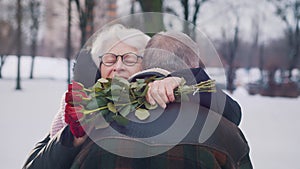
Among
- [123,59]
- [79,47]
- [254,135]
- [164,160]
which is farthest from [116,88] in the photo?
[79,47]

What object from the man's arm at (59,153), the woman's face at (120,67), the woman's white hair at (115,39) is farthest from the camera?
the woman's white hair at (115,39)

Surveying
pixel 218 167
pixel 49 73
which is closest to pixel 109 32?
pixel 218 167

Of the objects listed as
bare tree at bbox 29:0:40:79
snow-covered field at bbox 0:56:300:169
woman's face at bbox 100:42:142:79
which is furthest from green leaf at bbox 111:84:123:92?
bare tree at bbox 29:0:40:79

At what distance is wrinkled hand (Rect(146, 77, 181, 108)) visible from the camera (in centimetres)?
97

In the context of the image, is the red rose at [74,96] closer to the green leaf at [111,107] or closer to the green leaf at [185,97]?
the green leaf at [111,107]

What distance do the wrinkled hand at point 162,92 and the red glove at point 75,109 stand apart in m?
0.20

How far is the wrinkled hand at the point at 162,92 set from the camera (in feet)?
3.18

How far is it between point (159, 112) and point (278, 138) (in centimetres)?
691

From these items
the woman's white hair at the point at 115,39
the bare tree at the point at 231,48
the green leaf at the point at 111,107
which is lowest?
the green leaf at the point at 111,107

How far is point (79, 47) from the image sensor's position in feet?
55.5

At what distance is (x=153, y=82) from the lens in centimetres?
101

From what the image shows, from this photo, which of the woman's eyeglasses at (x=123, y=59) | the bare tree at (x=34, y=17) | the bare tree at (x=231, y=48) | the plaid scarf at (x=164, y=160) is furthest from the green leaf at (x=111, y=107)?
Answer: the bare tree at (x=34, y=17)

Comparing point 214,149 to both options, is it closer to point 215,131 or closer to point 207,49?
→ point 215,131

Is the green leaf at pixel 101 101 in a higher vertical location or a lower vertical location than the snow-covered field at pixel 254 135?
higher
